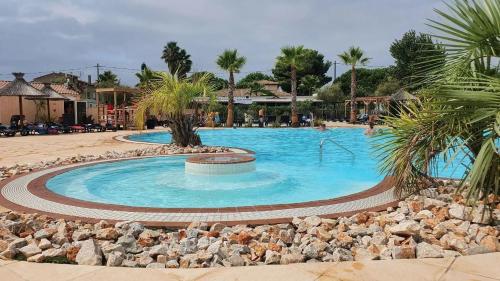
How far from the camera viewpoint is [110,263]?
11.9 feet

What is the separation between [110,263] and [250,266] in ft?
4.20

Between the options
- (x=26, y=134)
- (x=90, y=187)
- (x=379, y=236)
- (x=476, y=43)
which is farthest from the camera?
(x=26, y=134)

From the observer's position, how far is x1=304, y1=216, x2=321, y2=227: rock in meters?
4.83

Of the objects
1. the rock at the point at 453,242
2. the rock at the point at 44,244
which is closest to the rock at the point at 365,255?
the rock at the point at 453,242

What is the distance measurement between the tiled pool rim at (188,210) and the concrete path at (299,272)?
1.51 metres

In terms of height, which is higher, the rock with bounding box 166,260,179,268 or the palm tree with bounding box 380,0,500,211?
the palm tree with bounding box 380,0,500,211

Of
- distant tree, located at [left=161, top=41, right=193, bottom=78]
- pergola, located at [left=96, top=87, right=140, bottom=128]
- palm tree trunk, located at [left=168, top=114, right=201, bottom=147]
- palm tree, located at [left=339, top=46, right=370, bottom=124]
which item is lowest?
palm tree trunk, located at [left=168, top=114, right=201, bottom=147]

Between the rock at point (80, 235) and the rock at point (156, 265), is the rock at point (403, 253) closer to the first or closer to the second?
the rock at point (156, 265)

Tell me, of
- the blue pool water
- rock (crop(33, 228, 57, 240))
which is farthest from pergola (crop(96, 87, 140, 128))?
rock (crop(33, 228, 57, 240))

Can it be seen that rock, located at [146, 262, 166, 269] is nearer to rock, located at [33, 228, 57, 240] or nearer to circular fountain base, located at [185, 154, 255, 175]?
rock, located at [33, 228, 57, 240]

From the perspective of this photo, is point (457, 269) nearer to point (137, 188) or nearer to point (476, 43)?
point (476, 43)

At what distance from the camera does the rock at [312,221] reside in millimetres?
4828

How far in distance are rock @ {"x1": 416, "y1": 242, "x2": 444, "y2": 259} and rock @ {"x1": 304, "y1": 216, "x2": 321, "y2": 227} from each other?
130cm

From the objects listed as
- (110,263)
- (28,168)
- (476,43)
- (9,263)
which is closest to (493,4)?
(476,43)
